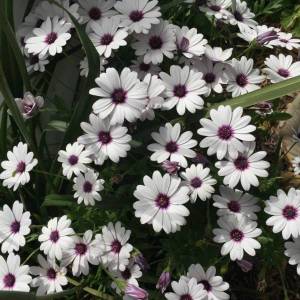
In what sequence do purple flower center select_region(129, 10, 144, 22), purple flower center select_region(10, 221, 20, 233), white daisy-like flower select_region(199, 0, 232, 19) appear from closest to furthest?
purple flower center select_region(10, 221, 20, 233)
purple flower center select_region(129, 10, 144, 22)
white daisy-like flower select_region(199, 0, 232, 19)

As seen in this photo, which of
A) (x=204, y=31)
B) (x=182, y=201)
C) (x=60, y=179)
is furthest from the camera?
(x=204, y=31)

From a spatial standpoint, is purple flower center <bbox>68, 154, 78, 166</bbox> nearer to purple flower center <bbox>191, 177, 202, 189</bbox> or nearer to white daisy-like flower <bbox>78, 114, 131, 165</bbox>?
white daisy-like flower <bbox>78, 114, 131, 165</bbox>

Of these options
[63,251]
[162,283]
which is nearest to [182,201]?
[162,283]

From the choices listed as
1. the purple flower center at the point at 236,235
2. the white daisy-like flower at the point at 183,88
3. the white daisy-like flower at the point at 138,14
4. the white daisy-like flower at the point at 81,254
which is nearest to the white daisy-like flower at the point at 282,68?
the white daisy-like flower at the point at 183,88

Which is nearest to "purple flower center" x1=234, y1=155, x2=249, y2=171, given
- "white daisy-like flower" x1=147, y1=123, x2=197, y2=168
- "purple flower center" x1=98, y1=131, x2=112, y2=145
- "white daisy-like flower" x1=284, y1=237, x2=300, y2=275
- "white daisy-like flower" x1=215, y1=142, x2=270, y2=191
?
"white daisy-like flower" x1=215, y1=142, x2=270, y2=191

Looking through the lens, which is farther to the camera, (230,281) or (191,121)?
(230,281)

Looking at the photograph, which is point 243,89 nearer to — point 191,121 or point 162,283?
point 191,121

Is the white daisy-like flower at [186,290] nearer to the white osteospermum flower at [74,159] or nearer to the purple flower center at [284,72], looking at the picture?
the white osteospermum flower at [74,159]
